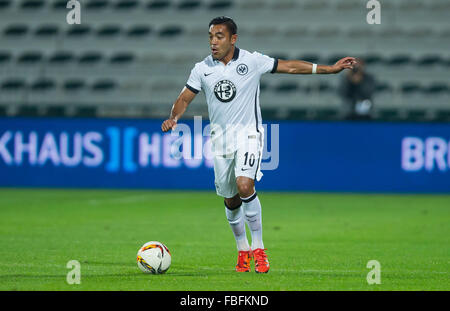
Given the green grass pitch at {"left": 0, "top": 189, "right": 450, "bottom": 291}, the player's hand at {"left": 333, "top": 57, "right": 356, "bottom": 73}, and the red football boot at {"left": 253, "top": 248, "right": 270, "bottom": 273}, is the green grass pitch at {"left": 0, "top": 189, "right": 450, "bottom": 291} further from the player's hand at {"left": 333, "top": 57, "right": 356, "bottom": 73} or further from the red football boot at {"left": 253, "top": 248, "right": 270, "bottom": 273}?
the player's hand at {"left": 333, "top": 57, "right": 356, "bottom": 73}

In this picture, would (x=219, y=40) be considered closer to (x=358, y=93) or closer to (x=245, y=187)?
(x=245, y=187)

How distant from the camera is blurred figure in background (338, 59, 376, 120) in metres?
18.1

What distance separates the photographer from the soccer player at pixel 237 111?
764cm

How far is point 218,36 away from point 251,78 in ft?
1.57

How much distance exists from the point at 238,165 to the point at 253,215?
472 millimetres

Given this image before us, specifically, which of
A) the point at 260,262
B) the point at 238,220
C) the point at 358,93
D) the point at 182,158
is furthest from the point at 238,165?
the point at 358,93

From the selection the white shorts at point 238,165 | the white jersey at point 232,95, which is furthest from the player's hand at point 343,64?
the white shorts at point 238,165

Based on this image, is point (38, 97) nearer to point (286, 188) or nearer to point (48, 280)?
point (286, 188)

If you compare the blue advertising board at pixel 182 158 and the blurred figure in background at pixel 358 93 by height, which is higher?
the blurred figure in background at pixel 358 93

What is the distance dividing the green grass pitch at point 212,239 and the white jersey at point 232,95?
122 centimetres

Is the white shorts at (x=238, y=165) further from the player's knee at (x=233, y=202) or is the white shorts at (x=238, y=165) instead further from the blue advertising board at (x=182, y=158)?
the blue advertising board at (x=182, y=158)

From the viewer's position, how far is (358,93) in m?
18.3

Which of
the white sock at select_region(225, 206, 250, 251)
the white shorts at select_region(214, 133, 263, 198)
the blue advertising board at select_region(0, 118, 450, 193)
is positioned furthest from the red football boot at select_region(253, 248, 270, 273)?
the blue advertising board at select_region(0, 118, 450, 193)

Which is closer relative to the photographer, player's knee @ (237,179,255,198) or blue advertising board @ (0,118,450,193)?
player's knee @ (237,179,255,198)
